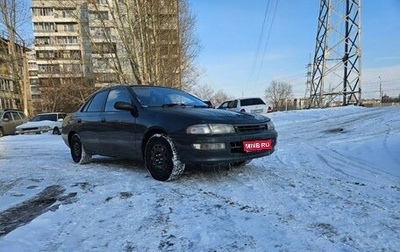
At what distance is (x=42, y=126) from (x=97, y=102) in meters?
16.1

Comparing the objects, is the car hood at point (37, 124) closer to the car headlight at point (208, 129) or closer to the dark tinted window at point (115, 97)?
the dark tinted window at point (115, 97)

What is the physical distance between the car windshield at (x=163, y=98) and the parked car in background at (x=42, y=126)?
654 inches

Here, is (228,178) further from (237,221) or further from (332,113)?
(332,113)

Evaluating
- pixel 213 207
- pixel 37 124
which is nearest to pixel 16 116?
pixel 37 124

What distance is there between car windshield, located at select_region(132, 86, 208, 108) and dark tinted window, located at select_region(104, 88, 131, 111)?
0.63 ft

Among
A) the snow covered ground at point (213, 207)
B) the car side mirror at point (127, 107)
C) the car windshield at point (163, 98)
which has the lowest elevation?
the snow covered ground at point (213, 207)

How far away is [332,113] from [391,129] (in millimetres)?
8935

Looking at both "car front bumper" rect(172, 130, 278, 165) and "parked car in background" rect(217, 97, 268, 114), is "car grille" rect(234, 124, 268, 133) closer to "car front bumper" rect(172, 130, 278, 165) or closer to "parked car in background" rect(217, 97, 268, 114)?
"car front bumper" rect(172, 130, 278, 165)

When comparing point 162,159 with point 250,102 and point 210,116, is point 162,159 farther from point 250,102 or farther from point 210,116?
point 250,102

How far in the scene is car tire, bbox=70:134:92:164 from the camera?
24.0 feet

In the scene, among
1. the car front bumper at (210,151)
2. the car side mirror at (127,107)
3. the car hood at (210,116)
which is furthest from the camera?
the car side mirror at (127,107)

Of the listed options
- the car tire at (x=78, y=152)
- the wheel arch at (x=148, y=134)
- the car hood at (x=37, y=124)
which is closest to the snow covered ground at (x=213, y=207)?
the wheel arch at (x=148, y=134)

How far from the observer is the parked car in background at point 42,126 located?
20.9 meters

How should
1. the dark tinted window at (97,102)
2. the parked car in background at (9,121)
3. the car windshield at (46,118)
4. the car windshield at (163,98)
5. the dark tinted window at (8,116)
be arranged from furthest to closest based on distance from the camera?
the dark tinted window at (8,116) < the car windshield at (46,118) < the parked car in background at (9,121) < the dark tinted window at (97,102) < the car windshield at (163,98)
